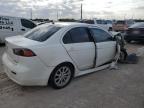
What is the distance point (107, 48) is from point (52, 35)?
6.51ft

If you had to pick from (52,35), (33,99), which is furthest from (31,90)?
(52,35)

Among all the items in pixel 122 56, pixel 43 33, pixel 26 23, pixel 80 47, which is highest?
pixel 26 23

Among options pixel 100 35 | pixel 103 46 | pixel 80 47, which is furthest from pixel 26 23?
pixel 80 47

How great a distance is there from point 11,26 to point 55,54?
686cm

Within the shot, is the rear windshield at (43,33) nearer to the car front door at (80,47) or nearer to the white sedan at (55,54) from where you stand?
the white sedan at (55,54)

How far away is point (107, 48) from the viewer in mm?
5383

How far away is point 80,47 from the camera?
4484 millimetres

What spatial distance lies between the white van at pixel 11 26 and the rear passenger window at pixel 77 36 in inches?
249

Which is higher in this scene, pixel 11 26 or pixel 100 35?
pixel 11 26

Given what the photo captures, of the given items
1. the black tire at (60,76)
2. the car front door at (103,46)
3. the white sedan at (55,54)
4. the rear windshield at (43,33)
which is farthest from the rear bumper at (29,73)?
the car front door at (103,46)

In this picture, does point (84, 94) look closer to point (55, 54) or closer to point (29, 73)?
point (55, 54)

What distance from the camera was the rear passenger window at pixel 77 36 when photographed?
431 cm

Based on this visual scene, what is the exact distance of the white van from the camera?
31.8 feet

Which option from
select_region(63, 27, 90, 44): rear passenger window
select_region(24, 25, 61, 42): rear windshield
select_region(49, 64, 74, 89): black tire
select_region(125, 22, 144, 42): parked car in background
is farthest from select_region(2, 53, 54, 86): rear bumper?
select_region(125, 22, 144, 42): parked car in background
